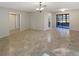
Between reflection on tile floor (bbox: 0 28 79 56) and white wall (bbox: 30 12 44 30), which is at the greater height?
white wall (bbox: 30 12 44 30)

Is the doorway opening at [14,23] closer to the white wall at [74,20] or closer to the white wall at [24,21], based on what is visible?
the white wall at [24,21]

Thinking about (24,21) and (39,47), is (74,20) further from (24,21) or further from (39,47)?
(39,47)

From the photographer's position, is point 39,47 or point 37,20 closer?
point 39,47

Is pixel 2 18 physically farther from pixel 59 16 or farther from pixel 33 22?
pixel 59 16

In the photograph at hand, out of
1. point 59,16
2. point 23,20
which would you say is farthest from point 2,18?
point 59,16

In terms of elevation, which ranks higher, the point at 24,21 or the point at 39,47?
the point at 24,21

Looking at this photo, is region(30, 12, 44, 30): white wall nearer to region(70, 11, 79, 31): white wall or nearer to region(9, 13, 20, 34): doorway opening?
region(9, 13, 20, 34): doorway opening

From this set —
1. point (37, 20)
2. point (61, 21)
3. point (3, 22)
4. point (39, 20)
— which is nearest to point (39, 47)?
point (3, 22)

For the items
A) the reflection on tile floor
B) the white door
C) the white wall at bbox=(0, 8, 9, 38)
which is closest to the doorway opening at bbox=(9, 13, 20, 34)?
the white door

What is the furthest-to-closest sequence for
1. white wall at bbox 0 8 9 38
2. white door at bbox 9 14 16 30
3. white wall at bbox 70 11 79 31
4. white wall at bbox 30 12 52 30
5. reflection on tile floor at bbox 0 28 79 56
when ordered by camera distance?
white wall at bbox 30 12 52 30 < white wall at bbox 70 11 79 31 < white door at bbox 9 14 16 30 < white wall at bbox 0 8 9 38 < reflection on tile floor at bbox 0 28 79 56

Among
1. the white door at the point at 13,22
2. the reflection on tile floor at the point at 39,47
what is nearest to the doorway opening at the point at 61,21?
the white door at the point at 13,22

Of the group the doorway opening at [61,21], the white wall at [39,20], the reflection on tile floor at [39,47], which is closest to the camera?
the reflection on tile floor at [39,47]

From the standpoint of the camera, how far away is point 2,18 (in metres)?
9.34

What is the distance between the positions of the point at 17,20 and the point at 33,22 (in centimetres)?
280
